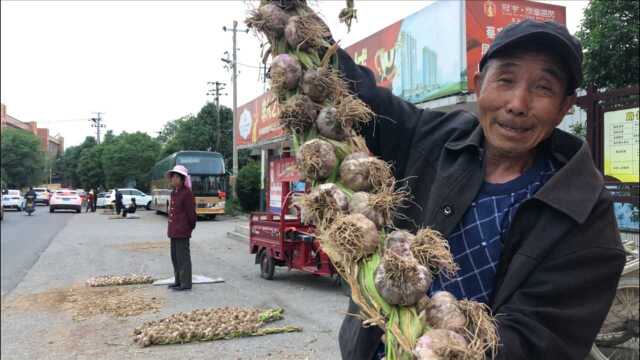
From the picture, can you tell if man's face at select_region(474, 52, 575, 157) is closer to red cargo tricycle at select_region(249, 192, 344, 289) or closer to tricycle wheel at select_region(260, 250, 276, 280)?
red cargo tricycle at select_region(249, 192, 344, 289)

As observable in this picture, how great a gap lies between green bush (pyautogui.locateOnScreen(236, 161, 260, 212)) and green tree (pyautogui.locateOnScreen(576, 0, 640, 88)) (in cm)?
1723

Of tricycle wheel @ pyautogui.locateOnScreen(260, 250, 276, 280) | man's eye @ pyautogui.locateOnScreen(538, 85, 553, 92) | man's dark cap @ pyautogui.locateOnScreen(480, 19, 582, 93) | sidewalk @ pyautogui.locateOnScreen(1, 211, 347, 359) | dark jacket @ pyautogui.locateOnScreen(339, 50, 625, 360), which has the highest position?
man's dark cap @ pyautogui.locateOnScreen(480, 19, 582, 93)

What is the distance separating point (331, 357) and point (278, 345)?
0.66 metres

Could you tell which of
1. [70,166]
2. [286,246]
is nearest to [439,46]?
[286,246]

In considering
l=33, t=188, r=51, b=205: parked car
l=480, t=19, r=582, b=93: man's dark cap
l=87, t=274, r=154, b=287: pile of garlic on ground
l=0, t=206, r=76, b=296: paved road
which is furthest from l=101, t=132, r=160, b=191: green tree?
l=87, t=274, r=154, b=287: pile of garlic on ground

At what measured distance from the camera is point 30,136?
165 cm

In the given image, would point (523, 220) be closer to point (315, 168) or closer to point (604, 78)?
point (315, 168)

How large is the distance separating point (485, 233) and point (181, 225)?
790 cm

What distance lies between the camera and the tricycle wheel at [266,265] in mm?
9543

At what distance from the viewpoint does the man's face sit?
1.47 meters

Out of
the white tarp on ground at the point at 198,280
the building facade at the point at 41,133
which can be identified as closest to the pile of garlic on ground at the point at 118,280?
the white tarp on ground at the point at 198,280

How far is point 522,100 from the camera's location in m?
1.47

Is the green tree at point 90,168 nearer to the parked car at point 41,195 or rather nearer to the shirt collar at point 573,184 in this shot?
the parked car at point 41,195

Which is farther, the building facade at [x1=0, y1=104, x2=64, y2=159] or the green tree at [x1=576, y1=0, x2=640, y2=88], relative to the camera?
the green tree at [x1=576, y1=0, x2=640, y2=88]
